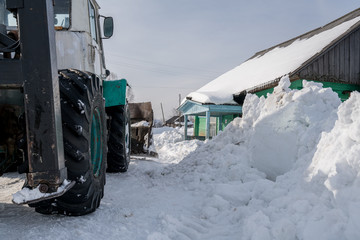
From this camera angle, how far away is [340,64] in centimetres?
1130

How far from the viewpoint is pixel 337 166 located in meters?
2.33

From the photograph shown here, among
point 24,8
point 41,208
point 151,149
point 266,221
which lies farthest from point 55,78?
point 151,149

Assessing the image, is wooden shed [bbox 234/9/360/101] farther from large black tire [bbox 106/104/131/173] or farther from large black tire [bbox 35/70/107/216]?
large black tire [bbox 35/70/107/216]

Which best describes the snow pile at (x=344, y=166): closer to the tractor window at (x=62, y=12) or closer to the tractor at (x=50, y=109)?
the tractor at (x=50, y=109)

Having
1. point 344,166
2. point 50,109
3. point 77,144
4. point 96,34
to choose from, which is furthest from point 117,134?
point 344,166

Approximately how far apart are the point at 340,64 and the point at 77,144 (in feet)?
37.6

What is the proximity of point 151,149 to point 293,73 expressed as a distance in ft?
17.7

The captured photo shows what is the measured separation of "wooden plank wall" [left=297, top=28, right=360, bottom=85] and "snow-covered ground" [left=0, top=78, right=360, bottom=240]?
22.0 feet

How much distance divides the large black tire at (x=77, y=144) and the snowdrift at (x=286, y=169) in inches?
48.1

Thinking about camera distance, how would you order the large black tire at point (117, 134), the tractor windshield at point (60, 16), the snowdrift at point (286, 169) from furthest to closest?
the large black tire at point (117, 134) < the tractor windshield at point (60, 16) < the snowdrift at point (286, 169)

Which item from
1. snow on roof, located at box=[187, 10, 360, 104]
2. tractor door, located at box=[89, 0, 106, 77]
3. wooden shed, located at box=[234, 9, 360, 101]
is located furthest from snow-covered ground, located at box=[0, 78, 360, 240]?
snow on roof, located at box=[187, 10, 360, 104]

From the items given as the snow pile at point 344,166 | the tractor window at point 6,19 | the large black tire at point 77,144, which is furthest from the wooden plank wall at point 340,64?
the large black tire at point 77,144

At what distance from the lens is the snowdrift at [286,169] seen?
219 centimetres

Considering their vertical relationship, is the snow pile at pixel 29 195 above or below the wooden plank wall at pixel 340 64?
below
